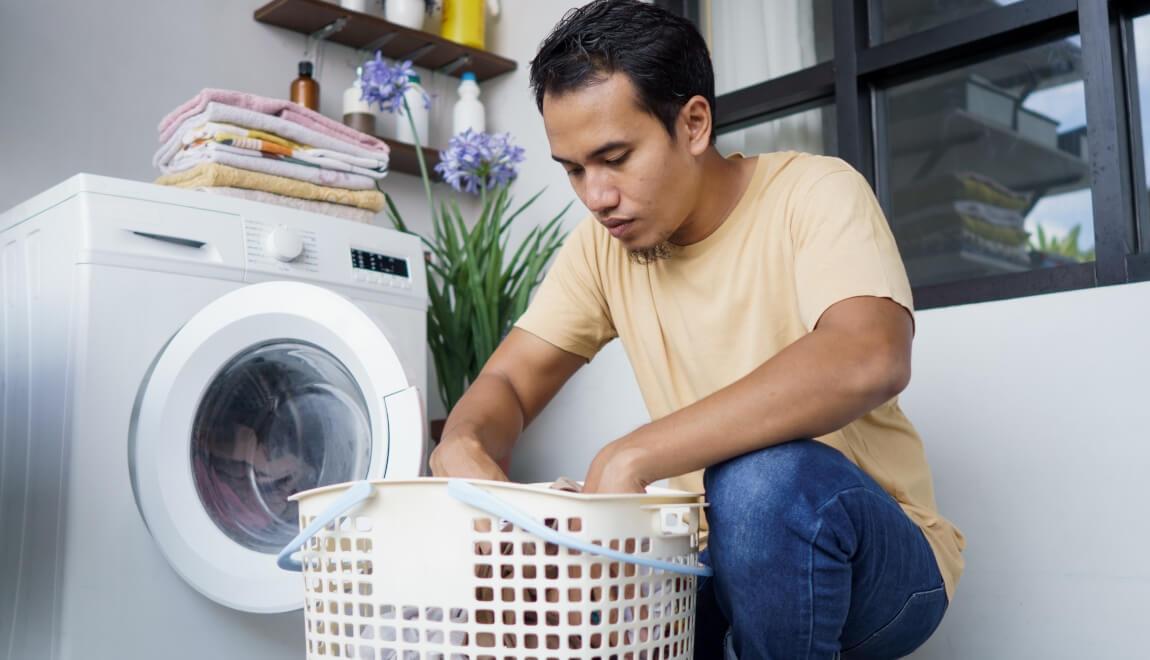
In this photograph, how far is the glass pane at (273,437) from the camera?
1.52 meters

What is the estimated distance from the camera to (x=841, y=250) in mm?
1065

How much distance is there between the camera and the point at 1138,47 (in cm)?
173

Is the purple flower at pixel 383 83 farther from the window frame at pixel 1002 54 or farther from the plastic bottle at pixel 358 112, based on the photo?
the window frame at pixel 1002 54

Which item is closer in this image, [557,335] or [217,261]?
[557,335]

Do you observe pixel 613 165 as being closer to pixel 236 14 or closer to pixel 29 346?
pixel 29 346

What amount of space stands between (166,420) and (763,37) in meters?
1.57

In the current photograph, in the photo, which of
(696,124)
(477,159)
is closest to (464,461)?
(696,124)

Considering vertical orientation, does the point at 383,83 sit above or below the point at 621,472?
above

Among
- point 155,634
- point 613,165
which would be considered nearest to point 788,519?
point 613,165

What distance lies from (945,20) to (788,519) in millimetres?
1523

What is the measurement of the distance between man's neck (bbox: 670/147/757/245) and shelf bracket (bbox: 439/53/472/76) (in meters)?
1.60

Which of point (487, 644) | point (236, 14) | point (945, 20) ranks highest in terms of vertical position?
point (236, 14)

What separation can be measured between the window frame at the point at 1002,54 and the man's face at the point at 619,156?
0.84 metres

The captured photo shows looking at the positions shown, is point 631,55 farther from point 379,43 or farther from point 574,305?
point 379,43
